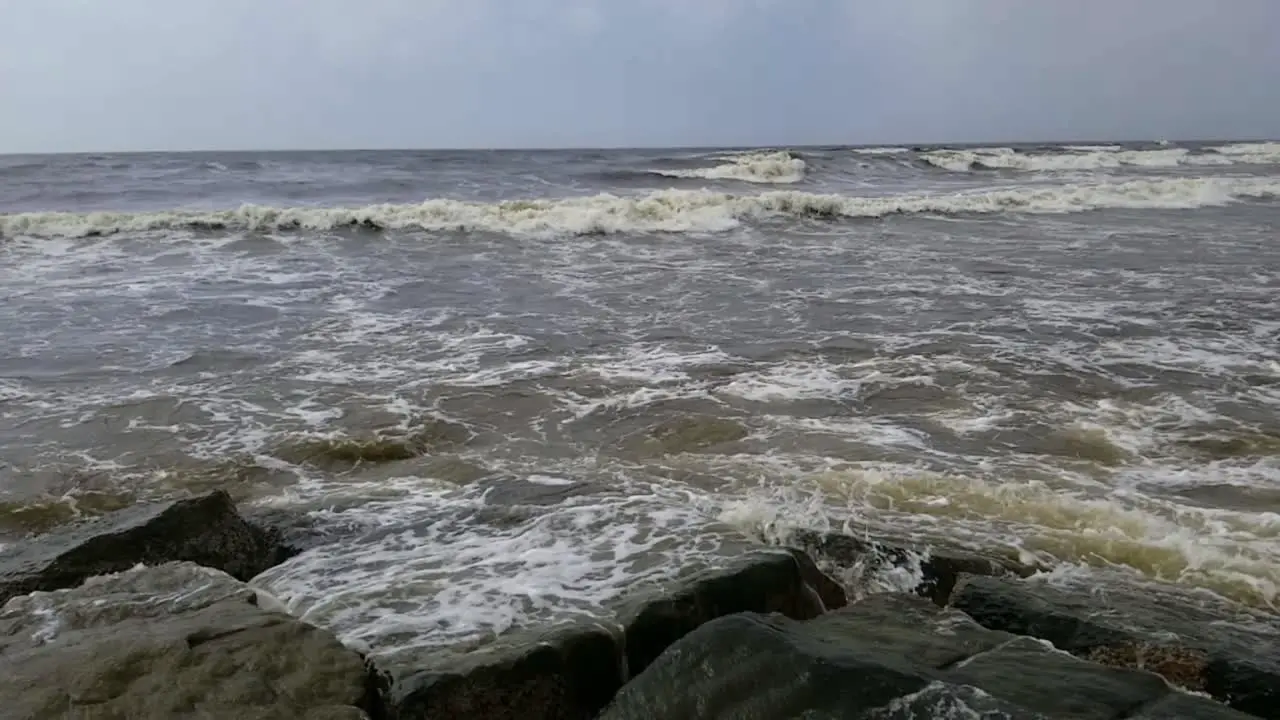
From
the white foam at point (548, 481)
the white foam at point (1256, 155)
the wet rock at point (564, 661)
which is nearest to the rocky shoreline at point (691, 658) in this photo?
the wet rock at point (564, 661)

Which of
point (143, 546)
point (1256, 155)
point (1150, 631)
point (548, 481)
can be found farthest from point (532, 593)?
point (1256, 155)

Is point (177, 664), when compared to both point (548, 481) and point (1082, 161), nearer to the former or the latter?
point (548, 481)

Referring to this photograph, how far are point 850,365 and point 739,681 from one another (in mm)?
5809

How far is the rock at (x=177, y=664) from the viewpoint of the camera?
Answer: 2.46m

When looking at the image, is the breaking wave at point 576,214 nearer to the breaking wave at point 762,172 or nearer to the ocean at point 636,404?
the ocean at point 636,404

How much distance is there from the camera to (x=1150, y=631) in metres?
2.95

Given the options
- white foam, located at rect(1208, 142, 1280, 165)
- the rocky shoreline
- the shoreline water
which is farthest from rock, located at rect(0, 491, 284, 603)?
white foam, located at rect(1208, 142, 1280, 165)

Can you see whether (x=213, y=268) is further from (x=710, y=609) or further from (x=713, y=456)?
(x=710, y=609)

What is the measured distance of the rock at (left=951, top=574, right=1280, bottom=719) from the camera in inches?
105

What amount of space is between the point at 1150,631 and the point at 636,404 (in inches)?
170

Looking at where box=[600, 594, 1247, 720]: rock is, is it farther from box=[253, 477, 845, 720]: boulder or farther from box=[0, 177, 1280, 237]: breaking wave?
box=[0, 177, 1280, 237]: breaking wave

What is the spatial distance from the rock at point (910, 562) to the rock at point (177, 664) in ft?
7.46

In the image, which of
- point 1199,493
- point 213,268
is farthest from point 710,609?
point 213,268

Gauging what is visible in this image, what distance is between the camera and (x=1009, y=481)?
17.0ft
